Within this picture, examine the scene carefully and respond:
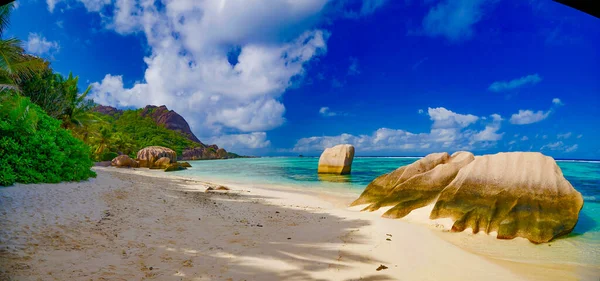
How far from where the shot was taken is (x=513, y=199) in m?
9.87

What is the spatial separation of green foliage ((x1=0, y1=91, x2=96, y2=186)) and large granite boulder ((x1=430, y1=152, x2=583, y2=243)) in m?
15.9

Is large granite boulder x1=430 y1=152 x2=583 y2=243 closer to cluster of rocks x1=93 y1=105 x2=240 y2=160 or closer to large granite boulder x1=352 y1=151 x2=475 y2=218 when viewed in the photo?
large granite boulder x1=352 y1=151 x2=475 y2=218

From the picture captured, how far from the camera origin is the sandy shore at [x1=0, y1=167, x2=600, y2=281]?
527cm

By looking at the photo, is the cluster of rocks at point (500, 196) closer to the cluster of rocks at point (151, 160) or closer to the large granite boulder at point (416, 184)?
the large granite boulder at point (416, 184)

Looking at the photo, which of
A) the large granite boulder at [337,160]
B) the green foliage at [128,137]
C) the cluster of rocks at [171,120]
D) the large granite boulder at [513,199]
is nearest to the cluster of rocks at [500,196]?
the large granite boulder at [513,199]

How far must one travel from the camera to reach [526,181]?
9.91 metres

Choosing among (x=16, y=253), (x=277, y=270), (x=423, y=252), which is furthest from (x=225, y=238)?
(x=423, y=252)

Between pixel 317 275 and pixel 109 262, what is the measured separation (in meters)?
3.85

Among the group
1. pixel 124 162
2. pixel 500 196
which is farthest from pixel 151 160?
pixel 500 196

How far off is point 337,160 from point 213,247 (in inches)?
1288

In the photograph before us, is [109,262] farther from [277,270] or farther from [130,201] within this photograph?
[130,201]

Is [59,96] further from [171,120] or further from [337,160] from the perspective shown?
[171,120]

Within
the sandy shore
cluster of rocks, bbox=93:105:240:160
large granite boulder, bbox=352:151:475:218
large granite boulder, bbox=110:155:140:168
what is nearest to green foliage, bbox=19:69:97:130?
large granite boulder, bbox=110:155:140:168

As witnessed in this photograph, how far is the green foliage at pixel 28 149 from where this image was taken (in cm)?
1149
